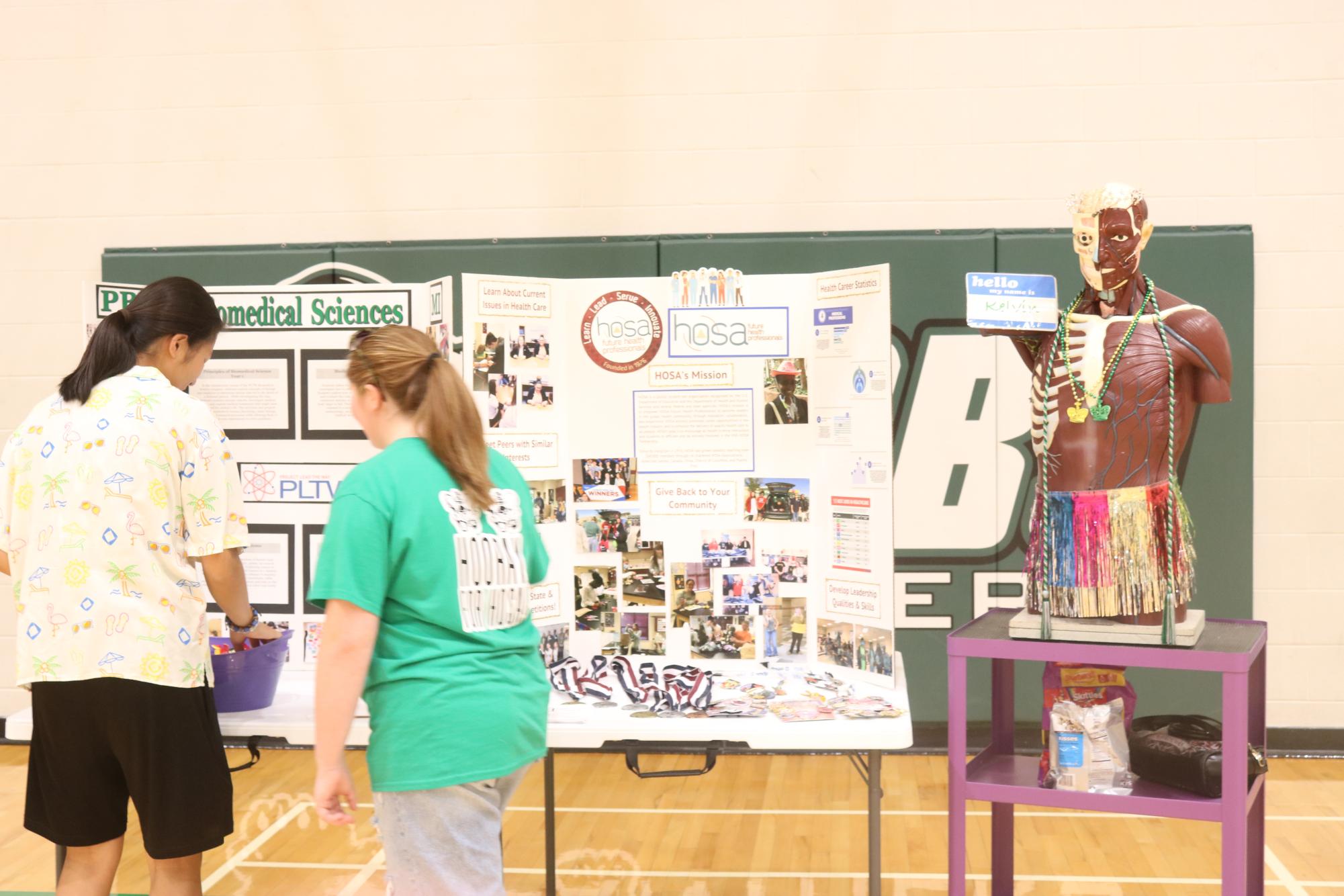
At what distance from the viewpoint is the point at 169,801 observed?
1982 millimetres

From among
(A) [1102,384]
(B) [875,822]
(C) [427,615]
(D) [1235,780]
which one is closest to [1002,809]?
(B) [875,822]

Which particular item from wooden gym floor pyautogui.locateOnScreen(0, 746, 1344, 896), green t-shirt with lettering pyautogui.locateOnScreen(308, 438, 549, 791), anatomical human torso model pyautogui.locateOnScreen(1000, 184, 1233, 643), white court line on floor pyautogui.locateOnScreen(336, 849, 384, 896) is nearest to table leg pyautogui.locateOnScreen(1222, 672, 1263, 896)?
anatomical human torso model pyautogui.locateOnScreen(1000, 184, 1233, 643)

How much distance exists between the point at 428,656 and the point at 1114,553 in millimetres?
1305

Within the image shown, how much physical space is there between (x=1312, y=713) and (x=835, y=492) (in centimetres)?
262

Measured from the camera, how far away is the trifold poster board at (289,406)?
285 cm

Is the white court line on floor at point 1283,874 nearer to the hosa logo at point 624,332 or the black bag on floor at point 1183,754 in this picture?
the black bag on floor at point 1183,754

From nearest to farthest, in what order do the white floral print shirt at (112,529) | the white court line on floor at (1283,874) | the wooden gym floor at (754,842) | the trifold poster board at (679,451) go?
the white floral print shirt at (112,529), the trifold poster board at (679,451), the white court line on floor at (1283,874), the wooden gym floor at (754,842)

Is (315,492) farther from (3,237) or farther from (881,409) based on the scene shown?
(3,237)

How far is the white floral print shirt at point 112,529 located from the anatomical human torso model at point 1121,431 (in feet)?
5.13

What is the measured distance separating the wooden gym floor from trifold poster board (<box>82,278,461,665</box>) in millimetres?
896

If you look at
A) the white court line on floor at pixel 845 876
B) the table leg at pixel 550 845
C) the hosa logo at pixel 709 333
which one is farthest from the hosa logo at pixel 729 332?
the white court line on floor at pixel 845 876

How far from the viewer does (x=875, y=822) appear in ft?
Result: 7.97

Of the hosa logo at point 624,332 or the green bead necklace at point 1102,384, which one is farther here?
the hosa logo at point 624,332

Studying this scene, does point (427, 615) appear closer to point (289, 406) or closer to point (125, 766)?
point (125, 766)
